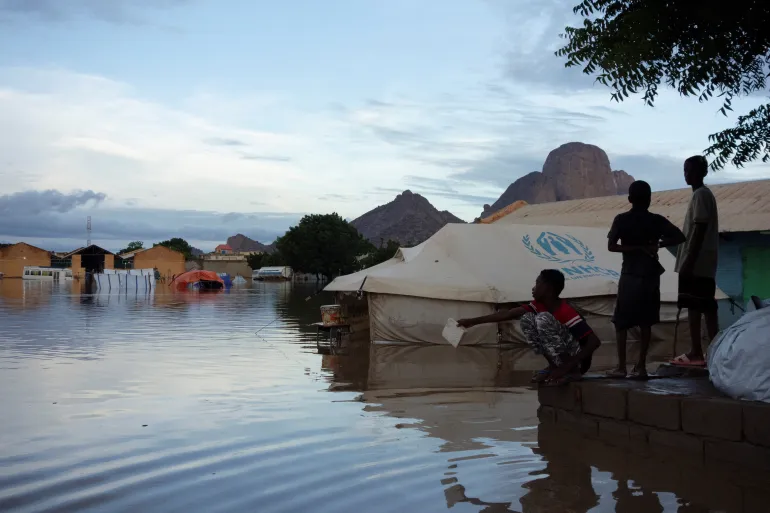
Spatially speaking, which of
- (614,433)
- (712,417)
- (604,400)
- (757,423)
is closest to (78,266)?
(604,400)

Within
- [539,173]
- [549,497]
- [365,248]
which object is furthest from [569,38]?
[539,173]

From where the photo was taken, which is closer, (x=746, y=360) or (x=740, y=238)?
(x=746, y=360)

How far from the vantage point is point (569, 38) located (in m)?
8.75

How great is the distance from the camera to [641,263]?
6.57 m

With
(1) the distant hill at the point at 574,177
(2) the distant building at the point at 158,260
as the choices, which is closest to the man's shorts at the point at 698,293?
(1) the distant hill at the point at 574,177

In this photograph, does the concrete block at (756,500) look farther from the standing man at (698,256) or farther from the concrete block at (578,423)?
the standing man at (698,256)

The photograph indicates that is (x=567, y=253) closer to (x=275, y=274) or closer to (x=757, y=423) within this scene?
(x=757, y=423)

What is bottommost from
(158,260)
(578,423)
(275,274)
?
Answer: (578,423)

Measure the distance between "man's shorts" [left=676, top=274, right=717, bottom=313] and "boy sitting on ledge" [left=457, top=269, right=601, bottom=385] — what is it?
1.12m

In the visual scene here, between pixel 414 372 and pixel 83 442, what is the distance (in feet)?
19.8

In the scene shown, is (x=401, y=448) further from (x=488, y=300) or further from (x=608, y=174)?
(x=608, y=174)

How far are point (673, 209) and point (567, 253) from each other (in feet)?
25.9

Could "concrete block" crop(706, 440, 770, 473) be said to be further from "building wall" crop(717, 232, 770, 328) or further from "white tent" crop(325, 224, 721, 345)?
"building wall" crop(717, 232, 770, 328)

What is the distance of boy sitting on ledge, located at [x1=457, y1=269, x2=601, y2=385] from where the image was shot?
20.7 ft
